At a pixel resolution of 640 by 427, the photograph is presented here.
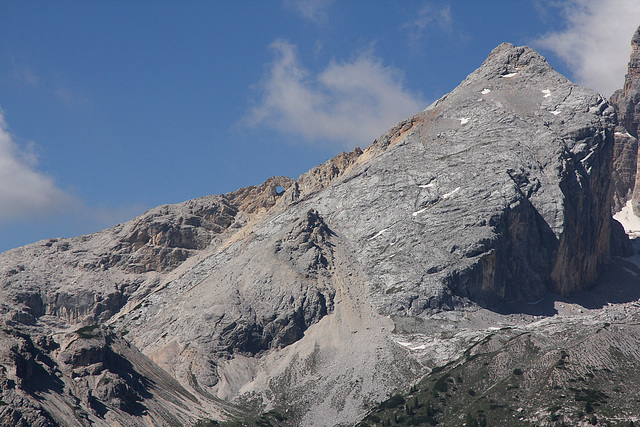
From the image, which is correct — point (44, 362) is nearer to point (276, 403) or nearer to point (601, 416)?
point (276, 403)

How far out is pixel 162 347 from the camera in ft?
655

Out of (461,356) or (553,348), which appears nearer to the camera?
(553,348)

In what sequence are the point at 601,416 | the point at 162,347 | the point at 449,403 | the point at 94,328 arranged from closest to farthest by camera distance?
the point at 601,416, the point at 449,403, the point at 94,328, the point at 162,347

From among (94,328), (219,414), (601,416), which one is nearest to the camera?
(601,416)

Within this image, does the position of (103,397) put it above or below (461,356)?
above

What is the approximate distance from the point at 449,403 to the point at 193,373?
6429 cm

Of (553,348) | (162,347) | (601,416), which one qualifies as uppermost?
(162,347)

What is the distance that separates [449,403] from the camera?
153 meters

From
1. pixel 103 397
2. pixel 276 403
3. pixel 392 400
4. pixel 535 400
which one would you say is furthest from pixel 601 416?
pixel 103 397

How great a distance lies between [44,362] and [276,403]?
48369 millimetres

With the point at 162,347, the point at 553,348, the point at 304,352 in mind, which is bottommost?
the point at 553,348

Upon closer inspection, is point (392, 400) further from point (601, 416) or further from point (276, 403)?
point (601, 416)

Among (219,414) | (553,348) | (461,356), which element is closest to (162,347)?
(219,414)

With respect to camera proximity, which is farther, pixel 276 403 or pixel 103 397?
pixel 276 403
